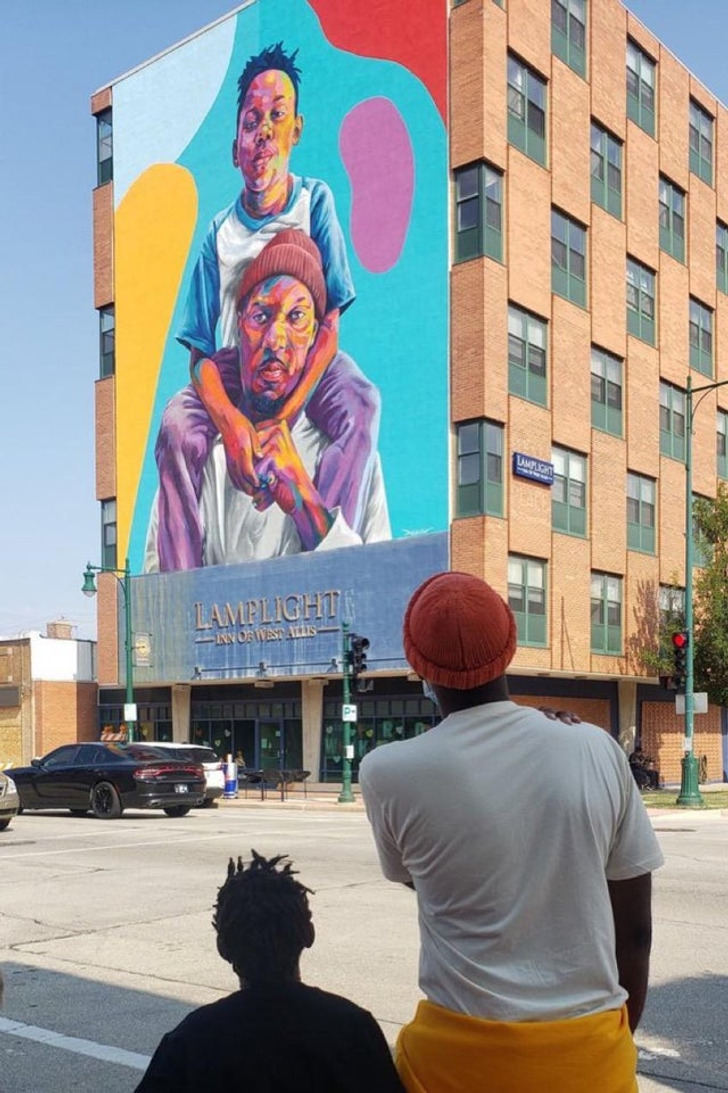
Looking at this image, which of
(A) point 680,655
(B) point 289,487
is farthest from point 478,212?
(A) point 680,655

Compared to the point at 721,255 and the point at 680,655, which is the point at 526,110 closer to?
the point at 721,255

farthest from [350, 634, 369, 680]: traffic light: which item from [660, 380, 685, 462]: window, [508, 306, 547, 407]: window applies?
[660, 380, 685, 462]: window

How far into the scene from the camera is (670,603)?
141 feet

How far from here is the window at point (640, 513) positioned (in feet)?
Answer: 137

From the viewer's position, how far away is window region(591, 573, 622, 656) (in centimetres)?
3934

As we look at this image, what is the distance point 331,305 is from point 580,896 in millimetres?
37818

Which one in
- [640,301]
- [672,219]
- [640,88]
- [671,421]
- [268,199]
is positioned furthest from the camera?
[672,219]

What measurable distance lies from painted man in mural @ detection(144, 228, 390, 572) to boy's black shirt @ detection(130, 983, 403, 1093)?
35070 millimetres

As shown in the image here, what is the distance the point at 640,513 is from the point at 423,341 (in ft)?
33.7

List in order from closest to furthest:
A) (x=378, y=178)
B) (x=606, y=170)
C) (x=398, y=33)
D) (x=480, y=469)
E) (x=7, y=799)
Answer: (x=7, y=799) < (x=480, y=469) < (x=398, y=33) < (x=378, y=178) < (x=606, y=170)

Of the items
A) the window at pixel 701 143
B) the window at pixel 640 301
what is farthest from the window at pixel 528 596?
the window at pixel 701 143

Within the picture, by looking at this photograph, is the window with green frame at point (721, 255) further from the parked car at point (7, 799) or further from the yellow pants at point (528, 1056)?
the yellow pants at point (528, 1056)

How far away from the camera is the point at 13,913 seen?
12.2m

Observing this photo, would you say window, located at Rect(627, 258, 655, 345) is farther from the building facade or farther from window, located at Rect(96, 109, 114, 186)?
window, located at Rect(96, 109, 114, 186)
